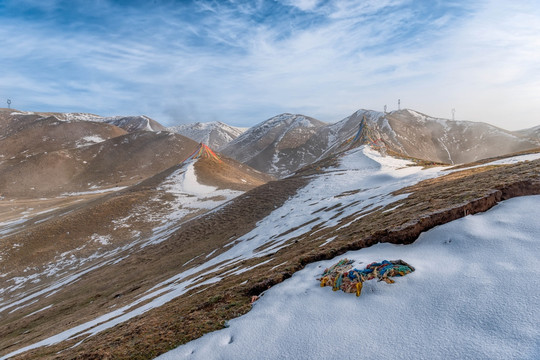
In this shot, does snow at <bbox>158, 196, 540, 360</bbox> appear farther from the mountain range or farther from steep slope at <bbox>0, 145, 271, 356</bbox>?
steep slope at <bbox>0, 145, 271, 356</bbox>

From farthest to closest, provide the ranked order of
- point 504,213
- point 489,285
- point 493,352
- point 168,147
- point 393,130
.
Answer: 1. point 393,130
2. point 168,147
3. point 504,213
4. point 489,285
5. point 493,352

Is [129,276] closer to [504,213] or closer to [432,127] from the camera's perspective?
[504,213]

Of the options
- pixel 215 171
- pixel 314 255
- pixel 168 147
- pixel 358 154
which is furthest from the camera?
pixel 168 147

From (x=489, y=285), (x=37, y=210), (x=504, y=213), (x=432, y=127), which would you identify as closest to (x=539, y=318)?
(x=489, y=285)

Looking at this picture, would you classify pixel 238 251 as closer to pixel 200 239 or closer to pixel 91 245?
pixel 200 239

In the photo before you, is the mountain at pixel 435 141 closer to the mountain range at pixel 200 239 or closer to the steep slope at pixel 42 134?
the mountain range at pixel 200 239

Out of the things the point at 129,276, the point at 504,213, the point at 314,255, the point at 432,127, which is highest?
the point at 432,127

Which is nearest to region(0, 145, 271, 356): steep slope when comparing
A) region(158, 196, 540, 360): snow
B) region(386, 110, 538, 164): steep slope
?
region(158, 196, 540, 360): snow

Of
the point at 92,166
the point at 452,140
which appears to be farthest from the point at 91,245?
the point at 452,140
